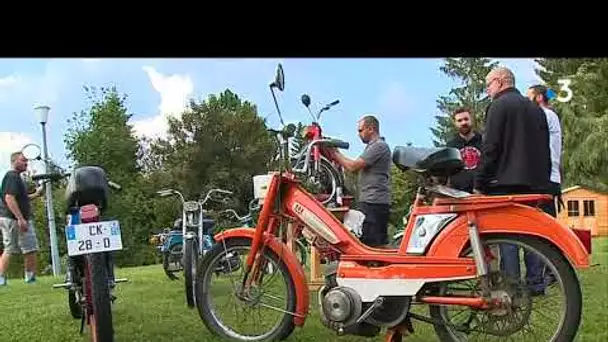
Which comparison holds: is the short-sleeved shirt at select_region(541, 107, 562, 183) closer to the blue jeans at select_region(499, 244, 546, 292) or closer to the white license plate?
the blue jeans at select_region(499, 244, 546, 292)

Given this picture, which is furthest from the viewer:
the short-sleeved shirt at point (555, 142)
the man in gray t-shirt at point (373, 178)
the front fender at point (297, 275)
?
the man in gray t-shirt at point (373, 178)

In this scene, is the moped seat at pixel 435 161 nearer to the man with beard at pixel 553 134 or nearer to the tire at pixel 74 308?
the man with beard at pixel 553 134

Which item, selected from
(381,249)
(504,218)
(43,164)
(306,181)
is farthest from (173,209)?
Result: (504,218)

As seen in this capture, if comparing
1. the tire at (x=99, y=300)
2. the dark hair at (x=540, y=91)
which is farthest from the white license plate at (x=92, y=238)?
the dark hair at (x=540, y=91)

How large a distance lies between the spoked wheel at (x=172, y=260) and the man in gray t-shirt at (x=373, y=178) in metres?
1.51

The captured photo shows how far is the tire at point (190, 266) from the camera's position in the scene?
13.1 feet

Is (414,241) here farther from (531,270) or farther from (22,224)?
(22,224)

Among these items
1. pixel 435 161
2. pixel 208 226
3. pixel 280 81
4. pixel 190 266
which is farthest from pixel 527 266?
pixel 208 226

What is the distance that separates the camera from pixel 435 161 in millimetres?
2775

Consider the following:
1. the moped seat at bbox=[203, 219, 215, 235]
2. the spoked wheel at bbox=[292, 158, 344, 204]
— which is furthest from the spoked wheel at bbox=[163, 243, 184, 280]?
the spoked wheel at bbox=[292, 158, 344, 204]

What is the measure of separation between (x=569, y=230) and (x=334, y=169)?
167cm

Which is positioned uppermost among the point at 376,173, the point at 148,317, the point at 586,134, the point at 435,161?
the point at 586,134

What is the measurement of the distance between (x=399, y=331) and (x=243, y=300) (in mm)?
627

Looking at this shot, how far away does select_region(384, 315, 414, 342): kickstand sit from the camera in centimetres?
283
